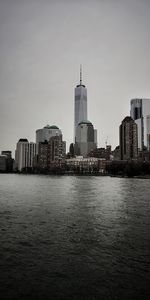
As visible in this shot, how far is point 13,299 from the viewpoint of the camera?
13594 mm

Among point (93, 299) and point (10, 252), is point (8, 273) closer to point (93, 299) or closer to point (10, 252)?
point (10, 252)

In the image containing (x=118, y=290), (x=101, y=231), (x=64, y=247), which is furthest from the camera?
(x=101, y=231)

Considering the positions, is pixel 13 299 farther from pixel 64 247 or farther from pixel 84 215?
pixel 84 215

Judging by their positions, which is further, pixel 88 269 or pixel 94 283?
pixel 88 269

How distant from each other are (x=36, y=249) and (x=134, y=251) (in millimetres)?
7687

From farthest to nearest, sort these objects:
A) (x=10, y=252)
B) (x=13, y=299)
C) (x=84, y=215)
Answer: (x=84, y=215), (x=10, y=252), (x=13, y=299)

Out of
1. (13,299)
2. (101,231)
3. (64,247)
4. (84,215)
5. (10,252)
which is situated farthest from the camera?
(84,215)

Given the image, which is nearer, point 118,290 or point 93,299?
point 93,299

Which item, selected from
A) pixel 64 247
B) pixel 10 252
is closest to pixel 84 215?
pixel 64 247

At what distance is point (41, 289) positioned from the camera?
1482cm

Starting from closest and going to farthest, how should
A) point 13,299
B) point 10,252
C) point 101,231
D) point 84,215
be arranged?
point 13,299
point 10,252
point 101,231
point 84,215

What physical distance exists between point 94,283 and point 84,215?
75.5ft

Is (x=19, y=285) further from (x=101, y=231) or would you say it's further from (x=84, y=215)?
(x=84, y=215)

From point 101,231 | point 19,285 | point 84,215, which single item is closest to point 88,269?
point 19,285
